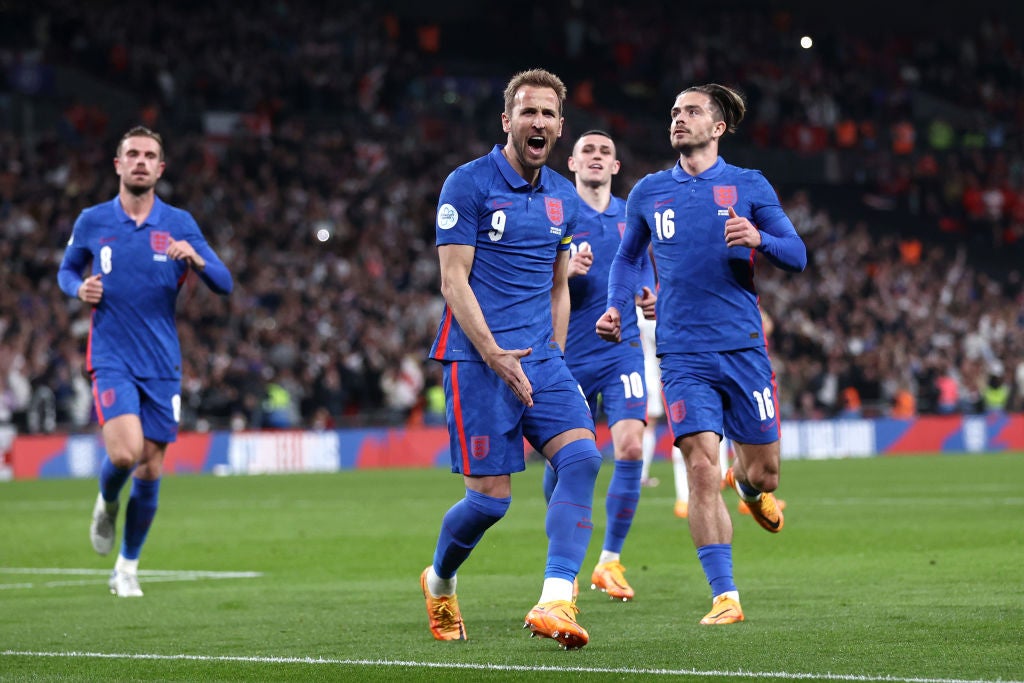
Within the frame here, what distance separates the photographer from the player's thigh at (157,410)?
1032 centimetres

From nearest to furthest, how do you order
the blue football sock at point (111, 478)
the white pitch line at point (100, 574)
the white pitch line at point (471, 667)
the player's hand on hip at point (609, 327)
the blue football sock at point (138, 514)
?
the white pitch line at point (471, 667), the player's hand on hip at point (609, 327), the blue football sock at point (111, 478), the blue football sock at point (138, 514), the white pitch line at point (100, 574)

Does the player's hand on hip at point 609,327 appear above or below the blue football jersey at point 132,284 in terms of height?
below

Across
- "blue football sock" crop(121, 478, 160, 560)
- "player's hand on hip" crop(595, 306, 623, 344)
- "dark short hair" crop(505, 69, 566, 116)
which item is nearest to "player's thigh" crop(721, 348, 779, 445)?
"player's hand on hip" crop(595, 306, 623, 344)

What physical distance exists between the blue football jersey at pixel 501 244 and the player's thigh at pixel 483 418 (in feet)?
0.33

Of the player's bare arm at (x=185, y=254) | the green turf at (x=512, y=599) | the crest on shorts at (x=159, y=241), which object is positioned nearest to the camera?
the green turf at (x=512, y=599)

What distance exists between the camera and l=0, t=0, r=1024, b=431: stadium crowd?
1121 inches

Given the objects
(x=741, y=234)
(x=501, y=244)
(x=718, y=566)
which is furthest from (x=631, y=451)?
(x=501, y=244)

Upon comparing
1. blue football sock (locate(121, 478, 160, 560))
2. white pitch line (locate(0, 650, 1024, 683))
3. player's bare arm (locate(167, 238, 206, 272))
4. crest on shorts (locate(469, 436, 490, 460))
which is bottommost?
white pitch line (locate(0, 650, 1024, 683))

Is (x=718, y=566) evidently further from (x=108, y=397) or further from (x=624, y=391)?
(x=108, y=397)

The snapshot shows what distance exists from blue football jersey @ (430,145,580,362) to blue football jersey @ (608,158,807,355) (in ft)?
4.46

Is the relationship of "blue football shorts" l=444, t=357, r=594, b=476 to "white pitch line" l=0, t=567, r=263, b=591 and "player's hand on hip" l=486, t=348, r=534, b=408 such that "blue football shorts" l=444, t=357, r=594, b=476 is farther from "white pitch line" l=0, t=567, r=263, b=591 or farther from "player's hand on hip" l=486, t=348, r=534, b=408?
"white pitch line" l=0, t=567, r=263, b=591

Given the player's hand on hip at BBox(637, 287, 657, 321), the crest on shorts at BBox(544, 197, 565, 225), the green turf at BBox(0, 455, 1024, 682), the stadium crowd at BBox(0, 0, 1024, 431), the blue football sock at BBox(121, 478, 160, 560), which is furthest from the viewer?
the stadium crowd at BBox(0, 0, 1024, 431)

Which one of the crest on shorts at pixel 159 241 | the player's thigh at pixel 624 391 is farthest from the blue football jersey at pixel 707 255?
the crest on shorts at pixel 159 241

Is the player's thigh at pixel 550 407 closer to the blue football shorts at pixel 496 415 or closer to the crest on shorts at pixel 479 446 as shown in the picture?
the blue football shorts at pixel 496 415
